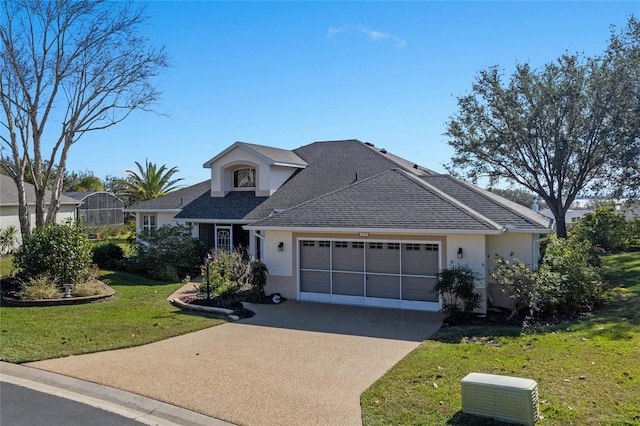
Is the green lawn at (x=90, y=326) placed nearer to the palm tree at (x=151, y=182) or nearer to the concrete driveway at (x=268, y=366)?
the concrete driveway at (x=268, y=366)

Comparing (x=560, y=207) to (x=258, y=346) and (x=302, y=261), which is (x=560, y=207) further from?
(x=258, y=346)

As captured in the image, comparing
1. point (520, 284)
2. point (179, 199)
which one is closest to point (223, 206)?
point (179, 199)

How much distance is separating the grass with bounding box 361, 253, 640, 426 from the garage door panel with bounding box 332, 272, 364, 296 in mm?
3841

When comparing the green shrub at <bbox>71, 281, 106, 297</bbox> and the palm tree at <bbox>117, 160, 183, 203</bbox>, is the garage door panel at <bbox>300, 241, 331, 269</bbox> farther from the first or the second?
the palm tree at <bbox>117, 160, 183, 203</bbox>

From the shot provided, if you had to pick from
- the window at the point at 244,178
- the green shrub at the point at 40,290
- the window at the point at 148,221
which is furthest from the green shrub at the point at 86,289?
the window at the point at 148,221

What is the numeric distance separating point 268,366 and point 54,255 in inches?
419

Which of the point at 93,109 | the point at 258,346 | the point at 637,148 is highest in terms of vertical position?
the point at 93,109

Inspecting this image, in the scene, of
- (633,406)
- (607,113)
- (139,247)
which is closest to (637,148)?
(607,113)

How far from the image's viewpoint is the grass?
6.44m

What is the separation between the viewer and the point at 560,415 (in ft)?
20.7

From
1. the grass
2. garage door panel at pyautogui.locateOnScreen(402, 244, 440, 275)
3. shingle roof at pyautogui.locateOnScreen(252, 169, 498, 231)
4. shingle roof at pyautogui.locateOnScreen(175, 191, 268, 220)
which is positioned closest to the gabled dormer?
shingle roof at pyautogui.locateOnScreen(175, 191, 268, 220)

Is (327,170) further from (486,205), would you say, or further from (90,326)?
(90,326)

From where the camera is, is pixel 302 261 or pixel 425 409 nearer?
pixel 425 409

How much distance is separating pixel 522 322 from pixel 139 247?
16.7 meters
